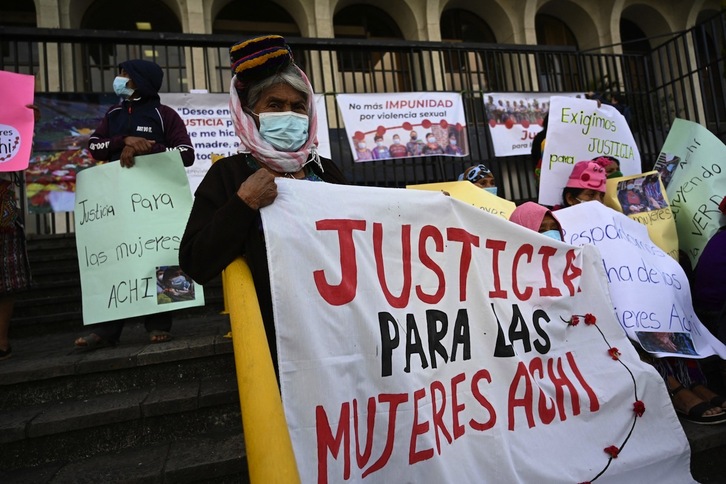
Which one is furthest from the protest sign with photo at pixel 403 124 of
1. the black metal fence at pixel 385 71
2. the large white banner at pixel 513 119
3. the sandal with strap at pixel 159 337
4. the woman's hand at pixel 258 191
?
the woman's hand at pixel 258 191

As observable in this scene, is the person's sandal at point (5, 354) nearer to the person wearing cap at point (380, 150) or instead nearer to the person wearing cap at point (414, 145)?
the person wearing cap at point (380, 150)

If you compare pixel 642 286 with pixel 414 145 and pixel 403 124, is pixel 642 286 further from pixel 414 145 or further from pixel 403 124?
pixel 403 124

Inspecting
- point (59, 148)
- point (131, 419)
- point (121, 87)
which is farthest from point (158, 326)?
point (59, 148)

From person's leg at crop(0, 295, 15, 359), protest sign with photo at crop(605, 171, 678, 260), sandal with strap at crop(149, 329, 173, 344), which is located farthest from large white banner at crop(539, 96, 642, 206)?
person's leg at crop(0, 295, 15, 359)

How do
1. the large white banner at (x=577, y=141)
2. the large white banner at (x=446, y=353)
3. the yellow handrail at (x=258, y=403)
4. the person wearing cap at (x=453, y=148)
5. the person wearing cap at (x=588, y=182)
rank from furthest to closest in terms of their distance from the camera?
the person wearing cap at (x=453, y=148) < the large white banner at (x=577, y=141) < the person wearing cap at (x=588, y=182) < the large white banner at (x=446, y=353) < the yellow handrail at (x=258, y=403)

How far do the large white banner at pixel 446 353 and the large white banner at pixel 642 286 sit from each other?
13.5 inches

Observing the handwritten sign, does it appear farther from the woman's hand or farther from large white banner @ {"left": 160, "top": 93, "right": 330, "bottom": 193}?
large white banner @ {"left": 160, "top": 93, "right": 330, "bottom": 193}

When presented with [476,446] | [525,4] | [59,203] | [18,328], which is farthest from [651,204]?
[525,4]

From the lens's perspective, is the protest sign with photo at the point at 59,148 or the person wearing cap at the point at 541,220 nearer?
the person wearing cap at the point at 541,220

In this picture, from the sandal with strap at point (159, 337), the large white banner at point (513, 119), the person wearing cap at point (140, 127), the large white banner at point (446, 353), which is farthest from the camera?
the large white banner at point (513, 119)

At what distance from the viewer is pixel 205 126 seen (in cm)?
560

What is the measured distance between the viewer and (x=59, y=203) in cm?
519

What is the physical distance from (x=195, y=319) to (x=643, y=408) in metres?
3.23

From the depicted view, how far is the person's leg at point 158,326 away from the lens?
2822mm
